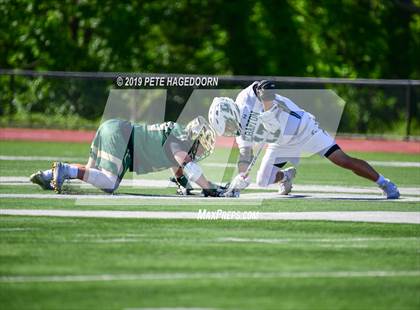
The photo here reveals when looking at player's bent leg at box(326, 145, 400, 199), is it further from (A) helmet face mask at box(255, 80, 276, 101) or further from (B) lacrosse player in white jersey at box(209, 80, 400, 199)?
(A) helmet face mask at box(255, 80, 276, 101)

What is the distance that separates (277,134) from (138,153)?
1706 millimetres

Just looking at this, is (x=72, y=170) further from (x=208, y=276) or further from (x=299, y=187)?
(x=208, y=276)

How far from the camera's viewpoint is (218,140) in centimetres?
2205

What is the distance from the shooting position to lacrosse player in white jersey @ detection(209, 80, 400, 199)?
450 inches

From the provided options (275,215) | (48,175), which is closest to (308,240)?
(275,215)

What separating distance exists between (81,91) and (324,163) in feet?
25.5

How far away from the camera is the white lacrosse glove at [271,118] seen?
11633mm

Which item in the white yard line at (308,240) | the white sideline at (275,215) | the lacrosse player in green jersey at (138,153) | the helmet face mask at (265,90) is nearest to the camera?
the white yard line at (308,240)

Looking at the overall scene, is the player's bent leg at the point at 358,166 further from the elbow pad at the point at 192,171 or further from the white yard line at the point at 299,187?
the elbow pad at the point at 192,171

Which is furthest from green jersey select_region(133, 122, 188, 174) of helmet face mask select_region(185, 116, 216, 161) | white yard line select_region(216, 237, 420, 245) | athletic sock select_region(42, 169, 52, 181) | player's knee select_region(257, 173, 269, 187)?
white yard line select_region(216, 237, 420, 245)

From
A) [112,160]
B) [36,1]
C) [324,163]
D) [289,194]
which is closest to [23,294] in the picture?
[112,160]

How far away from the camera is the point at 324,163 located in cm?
1814

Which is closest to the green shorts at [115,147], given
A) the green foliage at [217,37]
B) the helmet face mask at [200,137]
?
the helmet face mask at [200,137]

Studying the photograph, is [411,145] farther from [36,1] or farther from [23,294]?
[23,294]
